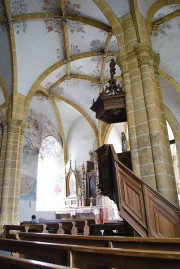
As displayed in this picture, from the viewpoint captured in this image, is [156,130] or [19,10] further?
[19,10]

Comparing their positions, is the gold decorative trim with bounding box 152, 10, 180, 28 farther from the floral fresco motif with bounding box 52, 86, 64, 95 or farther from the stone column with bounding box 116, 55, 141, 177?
the floral fresco motif with bounding box 52, 86, 64, 95

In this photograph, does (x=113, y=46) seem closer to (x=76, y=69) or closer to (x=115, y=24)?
(x=76, y=69)

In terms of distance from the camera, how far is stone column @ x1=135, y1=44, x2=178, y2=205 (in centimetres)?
482

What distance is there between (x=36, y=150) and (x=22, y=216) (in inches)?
162

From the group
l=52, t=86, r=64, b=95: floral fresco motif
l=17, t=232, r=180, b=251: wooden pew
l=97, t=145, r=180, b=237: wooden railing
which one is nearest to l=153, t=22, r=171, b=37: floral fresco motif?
l=52, t=86, r=64, b=95: floral fresco motif

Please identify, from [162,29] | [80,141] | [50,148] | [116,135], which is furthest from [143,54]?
[50,148]

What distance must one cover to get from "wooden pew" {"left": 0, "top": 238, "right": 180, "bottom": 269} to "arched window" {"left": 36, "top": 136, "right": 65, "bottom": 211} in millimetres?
13211

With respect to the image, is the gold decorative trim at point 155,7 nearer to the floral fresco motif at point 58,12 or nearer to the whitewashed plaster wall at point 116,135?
the floral fresco motif at point 58,12

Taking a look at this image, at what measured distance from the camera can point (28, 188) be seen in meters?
13.7

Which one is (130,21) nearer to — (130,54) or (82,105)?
(130,54)

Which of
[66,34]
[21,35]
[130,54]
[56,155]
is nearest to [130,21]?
[130,54]

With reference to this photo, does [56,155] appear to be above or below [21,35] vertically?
below

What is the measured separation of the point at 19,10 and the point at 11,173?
648 centimetres

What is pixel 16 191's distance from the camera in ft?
29.5
